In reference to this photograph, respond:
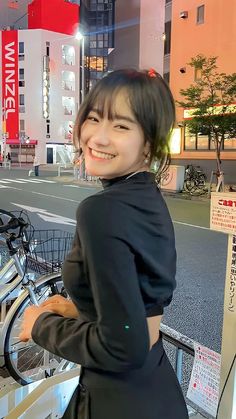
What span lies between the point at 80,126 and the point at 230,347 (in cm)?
116

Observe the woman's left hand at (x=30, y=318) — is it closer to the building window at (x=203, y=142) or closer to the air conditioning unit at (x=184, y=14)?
the building window at (x=203, y=142)

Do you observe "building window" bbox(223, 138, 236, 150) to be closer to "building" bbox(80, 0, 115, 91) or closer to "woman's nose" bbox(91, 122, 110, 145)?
"woman's nose" bbox(91, 122, 110, 145)

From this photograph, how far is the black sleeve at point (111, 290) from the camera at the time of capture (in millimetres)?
883

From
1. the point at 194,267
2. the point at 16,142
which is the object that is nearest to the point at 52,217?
the point at 194,267

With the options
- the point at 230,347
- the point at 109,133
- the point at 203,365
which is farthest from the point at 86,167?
the point at 203,365

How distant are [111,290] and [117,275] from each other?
0.03m

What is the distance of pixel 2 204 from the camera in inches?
494

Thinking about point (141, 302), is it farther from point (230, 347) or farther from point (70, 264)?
point (230, 347)

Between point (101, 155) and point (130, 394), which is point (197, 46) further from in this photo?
point (130, 394)

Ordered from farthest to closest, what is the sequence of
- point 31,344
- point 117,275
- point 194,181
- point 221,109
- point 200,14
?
point 200,14 < point 194,181 < point 221,109 < point 31,344 < point 117,275

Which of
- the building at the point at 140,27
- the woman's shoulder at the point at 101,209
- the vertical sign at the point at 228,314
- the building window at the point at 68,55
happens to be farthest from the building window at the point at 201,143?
the building window at the point at 68,55

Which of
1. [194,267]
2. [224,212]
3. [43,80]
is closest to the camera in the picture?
[224,212]

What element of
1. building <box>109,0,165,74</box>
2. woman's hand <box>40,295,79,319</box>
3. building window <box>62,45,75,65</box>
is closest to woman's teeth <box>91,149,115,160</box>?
woman's hand <box>40,295,79,319</box>

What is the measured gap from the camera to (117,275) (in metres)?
0.88
